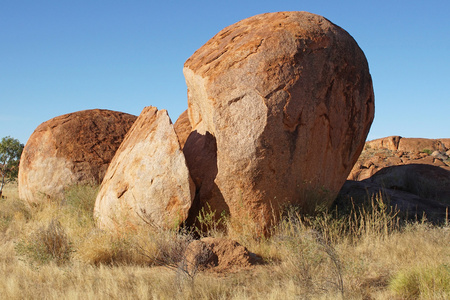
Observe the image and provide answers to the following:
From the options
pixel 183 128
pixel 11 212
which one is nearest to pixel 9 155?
pixel 11 212

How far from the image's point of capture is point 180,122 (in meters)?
8.73

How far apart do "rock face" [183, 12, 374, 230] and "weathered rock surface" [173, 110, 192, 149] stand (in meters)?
1.07

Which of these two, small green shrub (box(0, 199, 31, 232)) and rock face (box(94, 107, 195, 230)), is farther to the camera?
small green shrub (box(0, 199, 31, 232))

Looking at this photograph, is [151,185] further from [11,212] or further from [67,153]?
[11,212]

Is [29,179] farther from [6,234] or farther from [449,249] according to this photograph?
[449,249]

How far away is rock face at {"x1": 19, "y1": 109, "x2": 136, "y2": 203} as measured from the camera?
29.3ft

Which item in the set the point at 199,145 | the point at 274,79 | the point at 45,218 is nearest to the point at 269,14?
the point at 274,79

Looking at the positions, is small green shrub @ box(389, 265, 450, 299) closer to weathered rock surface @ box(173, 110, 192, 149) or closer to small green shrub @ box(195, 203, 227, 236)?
small green shrub @ box(195, 203, 227, 236)

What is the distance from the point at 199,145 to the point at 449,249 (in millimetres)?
3623

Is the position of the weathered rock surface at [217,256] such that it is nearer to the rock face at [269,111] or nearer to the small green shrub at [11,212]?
the rock face at [269,111]

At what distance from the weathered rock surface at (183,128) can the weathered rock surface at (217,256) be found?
2.80m

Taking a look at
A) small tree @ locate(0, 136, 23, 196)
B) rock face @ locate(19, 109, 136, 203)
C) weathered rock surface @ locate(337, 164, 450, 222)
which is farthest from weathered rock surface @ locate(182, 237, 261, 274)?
small tree @ locate(0, 136, 23, 196)

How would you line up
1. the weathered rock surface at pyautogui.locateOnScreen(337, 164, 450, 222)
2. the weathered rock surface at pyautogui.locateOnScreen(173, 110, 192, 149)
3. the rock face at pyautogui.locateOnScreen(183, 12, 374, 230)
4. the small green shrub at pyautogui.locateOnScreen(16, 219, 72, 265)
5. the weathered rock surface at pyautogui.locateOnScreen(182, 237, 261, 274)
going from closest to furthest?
the weathered rock surface at pyautogui.locateOnScreen(182, 237, 261, 274) < the small green shrub at pyautogui.locateOnScreen(16, 219, 72, 265) < the rock face at pyautogui.locateOnScreen(183, 12, 374, 230) < the weathered rock surface at pyautogui.locateOnScreen(337, 164, 450, 222) < the weathered rock surface at pyautogui.locateOnScreen(173, 110, 192, 149)

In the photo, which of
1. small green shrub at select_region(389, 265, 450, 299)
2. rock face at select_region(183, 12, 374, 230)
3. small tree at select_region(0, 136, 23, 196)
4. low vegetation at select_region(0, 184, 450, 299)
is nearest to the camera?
small green shrub at select_region(389, 265, 450, 299)
